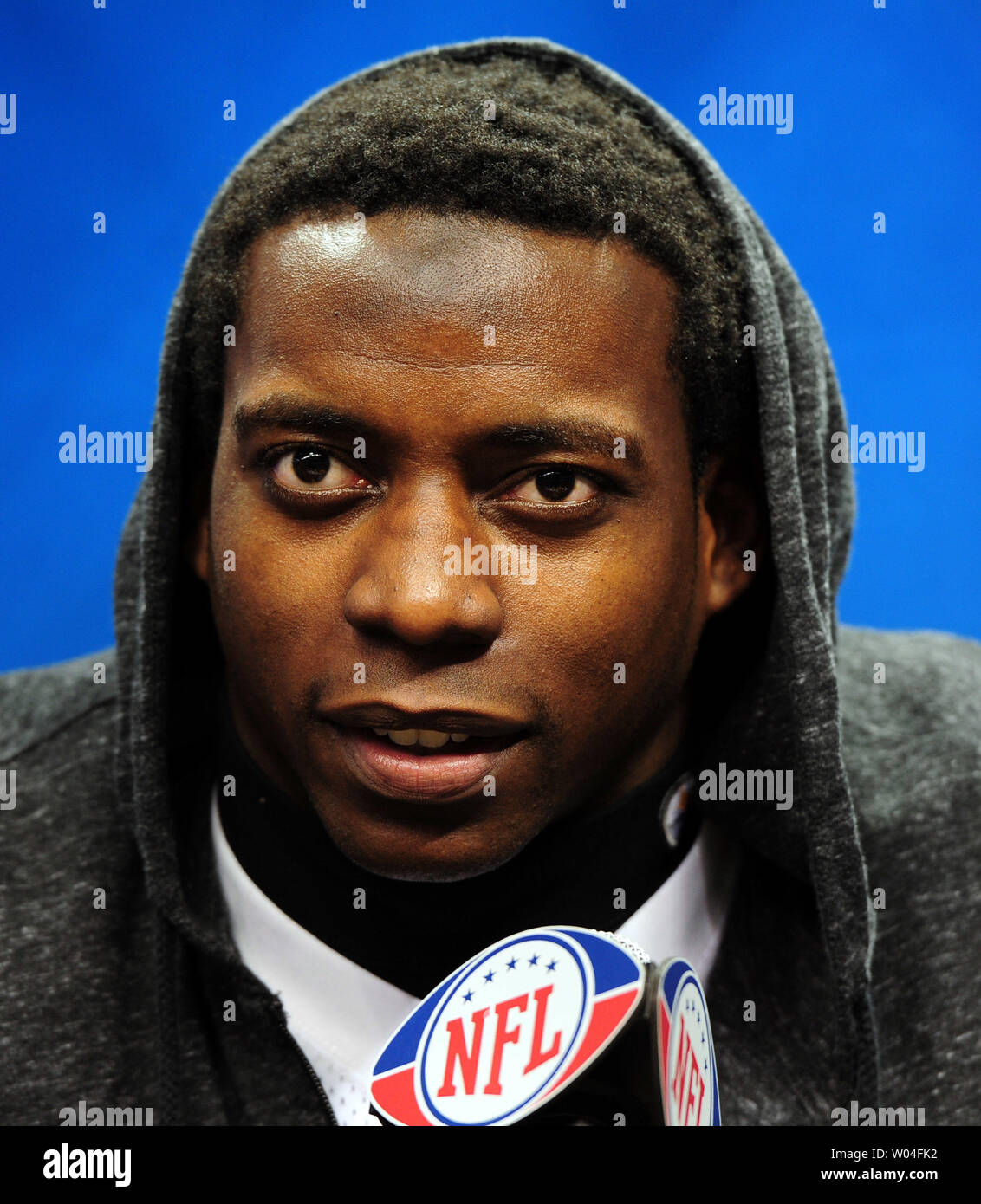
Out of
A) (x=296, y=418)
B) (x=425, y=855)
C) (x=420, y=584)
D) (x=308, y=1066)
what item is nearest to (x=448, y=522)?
(x=420, y=584)

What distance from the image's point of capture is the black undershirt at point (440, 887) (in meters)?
1.39

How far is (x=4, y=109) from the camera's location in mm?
1828

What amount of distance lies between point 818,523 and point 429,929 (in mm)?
617

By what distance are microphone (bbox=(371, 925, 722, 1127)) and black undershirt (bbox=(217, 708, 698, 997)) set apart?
1.45 feet

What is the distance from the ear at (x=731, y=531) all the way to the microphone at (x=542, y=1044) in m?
0.63

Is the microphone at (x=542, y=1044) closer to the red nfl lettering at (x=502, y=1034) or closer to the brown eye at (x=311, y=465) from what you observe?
the red nfl lettering at (x=502, y=1034)

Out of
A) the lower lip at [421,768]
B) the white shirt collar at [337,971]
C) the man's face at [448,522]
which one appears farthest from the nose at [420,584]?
the white shirt collar at [337,971]

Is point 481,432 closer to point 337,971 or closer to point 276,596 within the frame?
point 276,596

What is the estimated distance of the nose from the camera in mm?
1183

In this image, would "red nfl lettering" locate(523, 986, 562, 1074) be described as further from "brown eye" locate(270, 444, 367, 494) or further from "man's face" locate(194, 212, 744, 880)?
"brown eye" locate(270, 444, 367, 494)

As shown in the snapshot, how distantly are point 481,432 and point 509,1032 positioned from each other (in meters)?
0.55

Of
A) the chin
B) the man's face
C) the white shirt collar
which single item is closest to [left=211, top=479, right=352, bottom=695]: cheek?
the man's face
